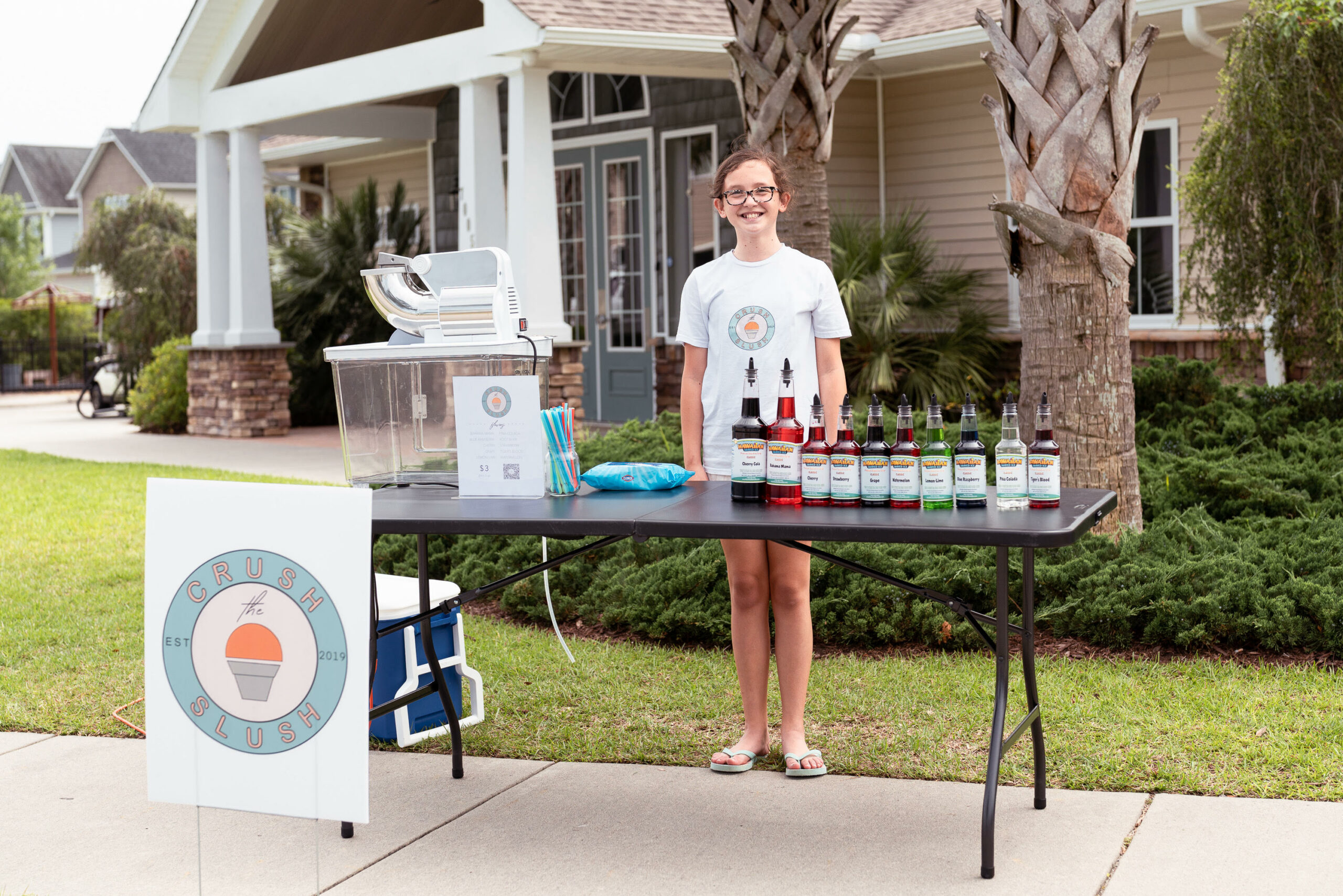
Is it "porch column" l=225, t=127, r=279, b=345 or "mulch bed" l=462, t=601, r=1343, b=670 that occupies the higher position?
"porch column" l=225, t=127, r=279, b=345

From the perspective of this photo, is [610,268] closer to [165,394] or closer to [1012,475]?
[165,394]

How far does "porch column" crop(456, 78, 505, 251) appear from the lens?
1186 cm

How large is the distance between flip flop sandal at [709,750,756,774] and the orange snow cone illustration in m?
1.54

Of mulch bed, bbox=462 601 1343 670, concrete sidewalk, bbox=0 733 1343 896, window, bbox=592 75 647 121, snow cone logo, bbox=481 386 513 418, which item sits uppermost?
window, bbox=592 75 647 121

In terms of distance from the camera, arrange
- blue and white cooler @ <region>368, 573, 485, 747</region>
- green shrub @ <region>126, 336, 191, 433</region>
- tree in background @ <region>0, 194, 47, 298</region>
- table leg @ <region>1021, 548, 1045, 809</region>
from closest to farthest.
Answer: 1. table leg @ <region>1021, 548, 1045, 809</region>
2. blue and white cooler @ <region>368, 573, 485, 747</region>
3. green shrub @ <region>126, 336, 191, 433</region>
4. tree in background @ <region>0, 194, 47, 298</region>

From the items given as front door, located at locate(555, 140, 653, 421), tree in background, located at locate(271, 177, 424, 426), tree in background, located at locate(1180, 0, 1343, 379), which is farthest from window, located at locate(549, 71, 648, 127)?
tree in background, located at locate(1180, 0, 1343, 379)

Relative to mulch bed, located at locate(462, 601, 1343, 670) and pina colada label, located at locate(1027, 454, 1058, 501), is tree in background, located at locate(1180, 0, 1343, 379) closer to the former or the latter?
mulch bed, located at locate(462, 601, 1343, 670)

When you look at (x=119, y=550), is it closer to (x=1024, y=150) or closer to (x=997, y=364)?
(x=1024, y=150)

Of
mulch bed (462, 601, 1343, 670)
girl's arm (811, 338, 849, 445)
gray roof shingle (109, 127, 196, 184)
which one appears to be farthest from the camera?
gray roof shingle (109, 127, 196, 184)

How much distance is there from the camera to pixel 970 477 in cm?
364

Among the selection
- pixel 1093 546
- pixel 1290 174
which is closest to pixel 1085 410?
pixel 1093 546

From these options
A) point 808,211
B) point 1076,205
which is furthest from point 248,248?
point 1076,205

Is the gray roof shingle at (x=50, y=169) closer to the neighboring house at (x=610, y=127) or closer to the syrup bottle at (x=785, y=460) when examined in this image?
the neighboring house at (x=610, y=127)

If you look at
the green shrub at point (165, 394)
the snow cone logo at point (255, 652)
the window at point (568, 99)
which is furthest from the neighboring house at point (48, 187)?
the snow cone logo at point (255, 652)
